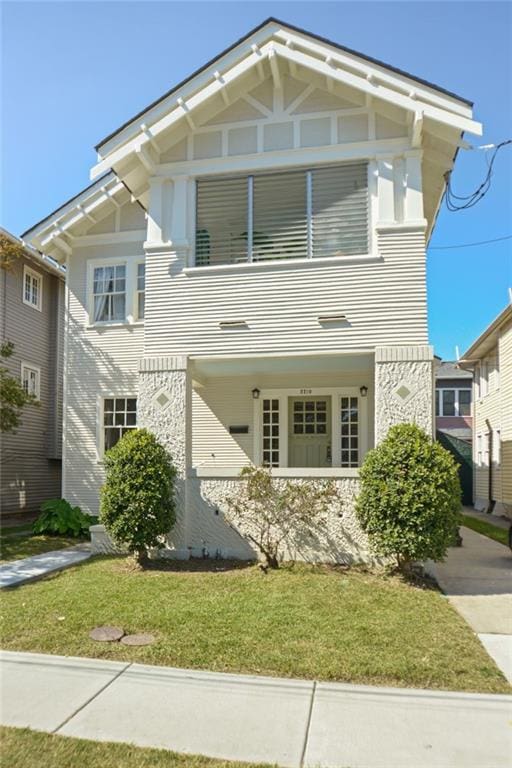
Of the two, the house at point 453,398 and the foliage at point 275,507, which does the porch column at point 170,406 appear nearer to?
the foliage at point 275,507

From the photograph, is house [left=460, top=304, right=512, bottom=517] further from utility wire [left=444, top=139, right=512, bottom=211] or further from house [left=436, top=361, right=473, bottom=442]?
utility wire [left=444, top=139, right=512, bottom=211]

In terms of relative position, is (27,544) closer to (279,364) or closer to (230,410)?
(230,410)

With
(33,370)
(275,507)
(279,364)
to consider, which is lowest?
(275,507)

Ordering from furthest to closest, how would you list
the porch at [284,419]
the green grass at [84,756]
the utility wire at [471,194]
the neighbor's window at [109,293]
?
the neighbor's window at [109,293] < the porch at [284,419] < the utility wire at [471,194] < the green grass at [84,756]

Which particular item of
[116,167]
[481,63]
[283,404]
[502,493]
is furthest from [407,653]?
[502,493]

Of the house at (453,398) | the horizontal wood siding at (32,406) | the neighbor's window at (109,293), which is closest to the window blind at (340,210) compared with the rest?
the neighbor's window at (109,293)

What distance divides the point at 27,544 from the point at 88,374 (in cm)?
413

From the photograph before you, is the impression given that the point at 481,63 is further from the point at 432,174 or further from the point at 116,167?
the point at 116,167

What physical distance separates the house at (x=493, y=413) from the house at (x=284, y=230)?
7.86 meters

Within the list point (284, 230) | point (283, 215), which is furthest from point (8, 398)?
point (283, 215)

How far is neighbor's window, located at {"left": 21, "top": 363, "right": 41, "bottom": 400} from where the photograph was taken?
613 inches

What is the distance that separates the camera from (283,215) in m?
9.42

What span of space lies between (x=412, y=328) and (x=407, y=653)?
495 centimetres

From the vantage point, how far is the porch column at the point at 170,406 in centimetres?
891
